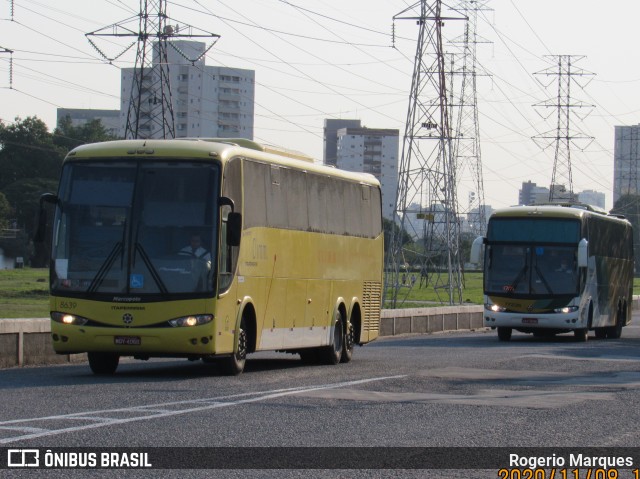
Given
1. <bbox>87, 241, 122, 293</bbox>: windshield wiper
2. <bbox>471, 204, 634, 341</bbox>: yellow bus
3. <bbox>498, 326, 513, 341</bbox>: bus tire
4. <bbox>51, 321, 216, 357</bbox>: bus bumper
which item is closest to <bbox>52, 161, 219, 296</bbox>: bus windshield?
<bbox>87, 241, 122, 293</bbox>: windshield wiper

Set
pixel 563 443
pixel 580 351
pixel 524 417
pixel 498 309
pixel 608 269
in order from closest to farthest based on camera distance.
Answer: pixel 563 443, pixel 524 417, pixel 580 351, pixel 498 309, pixel 608 269

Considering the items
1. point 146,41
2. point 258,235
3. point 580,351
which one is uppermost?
point 146,41

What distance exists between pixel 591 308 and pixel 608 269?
3383 mm

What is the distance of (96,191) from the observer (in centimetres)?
1927

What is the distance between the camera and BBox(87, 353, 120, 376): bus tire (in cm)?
1970

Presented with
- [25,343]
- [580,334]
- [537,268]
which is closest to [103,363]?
[25,343]

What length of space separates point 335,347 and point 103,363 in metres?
5.78

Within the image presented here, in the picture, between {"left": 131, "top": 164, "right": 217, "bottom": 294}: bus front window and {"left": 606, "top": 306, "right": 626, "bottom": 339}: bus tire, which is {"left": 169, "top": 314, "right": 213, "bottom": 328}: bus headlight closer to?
{"left": 131, "top": 164, "right": 217, "bottom": 294}: bus front window

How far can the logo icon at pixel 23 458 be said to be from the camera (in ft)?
31.6

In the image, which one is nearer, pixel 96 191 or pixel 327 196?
pixel 96 191

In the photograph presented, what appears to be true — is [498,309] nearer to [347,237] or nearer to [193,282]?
[347,237]

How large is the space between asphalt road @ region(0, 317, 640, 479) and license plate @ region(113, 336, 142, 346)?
51 cm

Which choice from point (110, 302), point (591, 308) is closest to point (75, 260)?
point (110, 302)

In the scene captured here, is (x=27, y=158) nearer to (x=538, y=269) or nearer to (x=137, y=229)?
(x=538, y=269)
